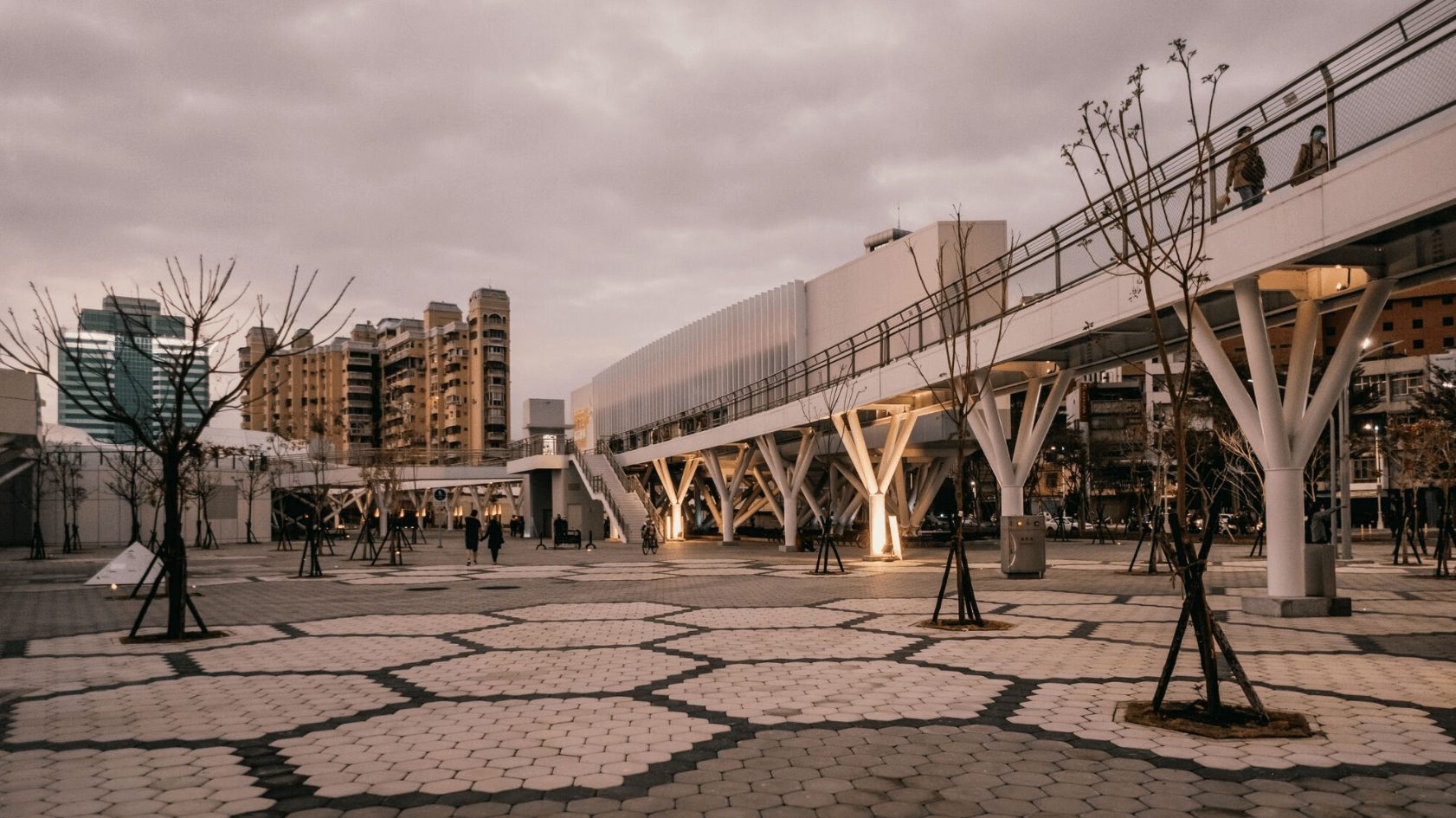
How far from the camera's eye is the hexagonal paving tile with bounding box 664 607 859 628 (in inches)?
518

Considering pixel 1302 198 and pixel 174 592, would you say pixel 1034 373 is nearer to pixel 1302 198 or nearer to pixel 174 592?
pixel 1302 198

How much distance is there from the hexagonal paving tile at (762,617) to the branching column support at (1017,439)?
8153 mm

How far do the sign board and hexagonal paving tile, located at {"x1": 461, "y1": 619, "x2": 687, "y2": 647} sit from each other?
460 inches

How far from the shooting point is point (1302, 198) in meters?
11.5

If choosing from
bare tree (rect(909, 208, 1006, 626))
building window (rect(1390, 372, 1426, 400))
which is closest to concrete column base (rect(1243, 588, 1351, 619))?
bare tree (rect(909, 208, 1006, 626))

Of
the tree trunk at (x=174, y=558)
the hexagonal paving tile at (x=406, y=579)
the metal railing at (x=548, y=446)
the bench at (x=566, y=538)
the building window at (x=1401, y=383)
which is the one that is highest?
the building window at (x=1401, y=383)

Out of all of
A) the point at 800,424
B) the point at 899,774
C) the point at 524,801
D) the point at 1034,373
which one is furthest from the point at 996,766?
the point at 800,424

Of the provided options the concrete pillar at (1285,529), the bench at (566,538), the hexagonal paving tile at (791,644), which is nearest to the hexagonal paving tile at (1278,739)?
the hexagonal paving tile at (791,644)

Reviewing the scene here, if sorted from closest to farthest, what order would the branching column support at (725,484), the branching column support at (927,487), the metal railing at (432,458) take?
the branching column support at (927,487)
the branching column support at (725,484)
the metal railing at (432,458)

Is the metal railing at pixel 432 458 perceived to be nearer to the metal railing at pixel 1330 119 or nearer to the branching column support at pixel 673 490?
the branching column support at pixel 673 490

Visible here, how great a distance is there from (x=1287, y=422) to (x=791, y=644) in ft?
23.5

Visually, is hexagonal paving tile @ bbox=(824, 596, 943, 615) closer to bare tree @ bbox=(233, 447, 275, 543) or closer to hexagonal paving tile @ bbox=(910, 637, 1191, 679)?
hexagonal paving tile @ bbox=(910, 637, 1191, 679)

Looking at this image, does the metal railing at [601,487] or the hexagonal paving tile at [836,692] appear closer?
the hexagonal paving tile at [836,692]

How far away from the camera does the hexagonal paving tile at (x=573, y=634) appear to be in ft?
37.9
